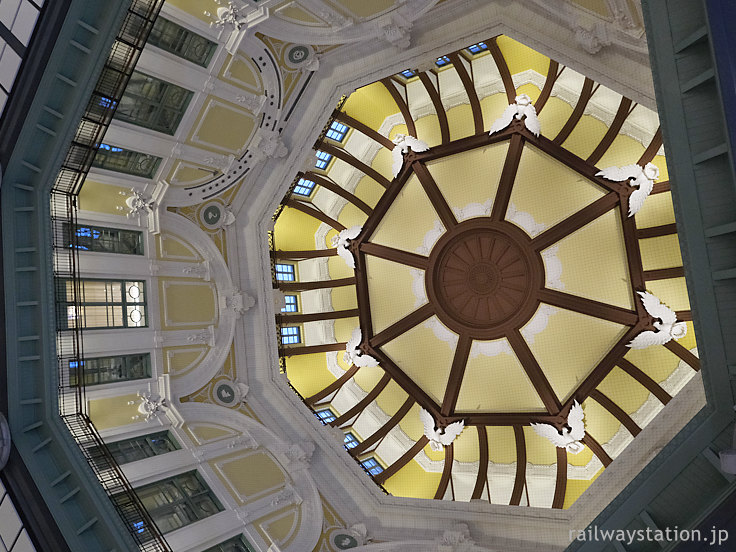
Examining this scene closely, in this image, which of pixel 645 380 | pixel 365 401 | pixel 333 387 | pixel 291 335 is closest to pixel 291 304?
pixel 291 335

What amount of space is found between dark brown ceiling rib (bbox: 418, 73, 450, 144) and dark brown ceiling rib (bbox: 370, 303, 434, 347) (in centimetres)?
685

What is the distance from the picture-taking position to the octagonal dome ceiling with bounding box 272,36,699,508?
1784 centimetres

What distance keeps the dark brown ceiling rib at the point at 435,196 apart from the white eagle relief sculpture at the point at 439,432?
775 centimetres

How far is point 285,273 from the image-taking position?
2048 centimetres

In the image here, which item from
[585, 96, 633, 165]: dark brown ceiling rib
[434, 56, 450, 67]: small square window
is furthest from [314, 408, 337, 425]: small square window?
[434, 56, 450, 67]: small square window

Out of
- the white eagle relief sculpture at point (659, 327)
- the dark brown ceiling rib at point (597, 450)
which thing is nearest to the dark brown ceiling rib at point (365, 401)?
the dark brown ceiling rib at point (597, 450)

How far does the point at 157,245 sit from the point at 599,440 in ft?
56.6

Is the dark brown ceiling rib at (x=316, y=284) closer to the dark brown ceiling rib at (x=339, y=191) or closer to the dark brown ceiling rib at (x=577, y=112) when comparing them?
the dark brown ceiling rib at (x=339, y=191)

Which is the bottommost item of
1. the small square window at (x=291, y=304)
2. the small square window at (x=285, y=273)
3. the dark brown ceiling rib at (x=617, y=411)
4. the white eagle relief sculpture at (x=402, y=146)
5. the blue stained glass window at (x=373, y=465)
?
the blue stained glass window at (x=373, y=465)

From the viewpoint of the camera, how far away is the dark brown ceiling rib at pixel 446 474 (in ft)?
62.1

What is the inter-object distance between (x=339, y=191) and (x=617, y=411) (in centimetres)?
Answer: 1336

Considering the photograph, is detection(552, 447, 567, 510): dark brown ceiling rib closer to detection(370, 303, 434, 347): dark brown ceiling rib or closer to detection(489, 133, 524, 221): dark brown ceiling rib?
detection(370, 303, 434, 347): dark brown ceiling rib

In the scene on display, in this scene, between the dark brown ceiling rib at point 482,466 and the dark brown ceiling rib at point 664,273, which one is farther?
the dark brown ceiling rib at point 482,466

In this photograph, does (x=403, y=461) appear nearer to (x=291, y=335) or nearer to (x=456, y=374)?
(x=456, y=374)
